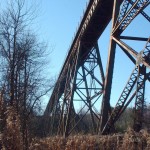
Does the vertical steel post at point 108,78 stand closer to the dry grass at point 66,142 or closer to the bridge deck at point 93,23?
the bridge deck at point 93,23

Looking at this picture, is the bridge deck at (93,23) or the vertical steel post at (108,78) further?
the bridge deck at (93,23)

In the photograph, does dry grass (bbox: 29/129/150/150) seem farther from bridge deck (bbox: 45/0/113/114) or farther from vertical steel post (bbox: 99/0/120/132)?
bridge deck (bbox: 45/0/113/114)

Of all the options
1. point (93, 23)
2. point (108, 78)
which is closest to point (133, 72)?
point (108, 78)

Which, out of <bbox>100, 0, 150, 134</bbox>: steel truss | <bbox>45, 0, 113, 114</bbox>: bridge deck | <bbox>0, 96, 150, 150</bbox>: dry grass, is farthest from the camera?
<bbox>45, 0, 113, 114</bbox>: bridge deck

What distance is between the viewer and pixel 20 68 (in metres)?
12.9

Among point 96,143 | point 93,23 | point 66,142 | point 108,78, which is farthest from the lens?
point 93,23

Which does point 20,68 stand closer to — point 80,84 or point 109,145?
point 109,145

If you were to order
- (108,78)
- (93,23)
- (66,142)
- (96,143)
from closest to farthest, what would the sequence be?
1. (66,142)
2. (96,143)
3. (108,78)
4. (93,23)

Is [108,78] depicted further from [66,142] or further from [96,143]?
[66,142]

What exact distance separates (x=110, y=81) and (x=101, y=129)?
155 cm

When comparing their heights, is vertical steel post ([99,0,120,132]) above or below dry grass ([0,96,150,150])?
above

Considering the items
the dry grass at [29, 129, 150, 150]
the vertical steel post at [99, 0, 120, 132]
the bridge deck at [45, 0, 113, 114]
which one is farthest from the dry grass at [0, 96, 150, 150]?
the bridge deck at [45, 0, 113, 114]

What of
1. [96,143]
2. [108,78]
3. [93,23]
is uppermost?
[93,23]

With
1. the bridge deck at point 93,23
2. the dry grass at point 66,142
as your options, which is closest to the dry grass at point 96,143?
the dry grass at point 66,142
